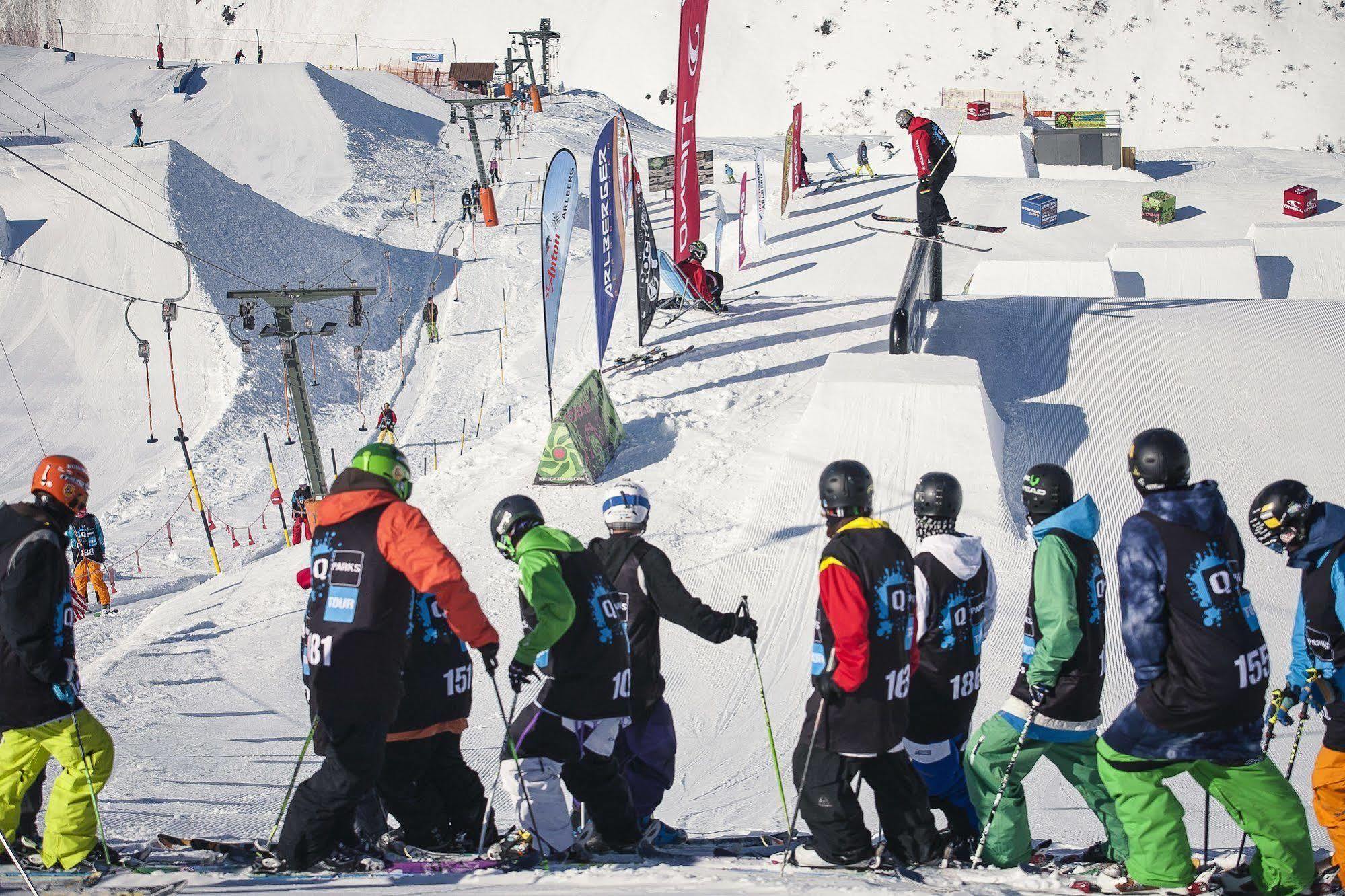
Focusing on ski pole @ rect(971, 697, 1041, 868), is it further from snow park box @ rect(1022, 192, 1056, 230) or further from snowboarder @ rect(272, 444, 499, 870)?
snow park box @ rect(1022, 192, 1056, 230)

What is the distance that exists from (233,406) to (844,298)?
40.4 feet

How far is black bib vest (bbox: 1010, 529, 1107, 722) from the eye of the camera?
3.94 meters

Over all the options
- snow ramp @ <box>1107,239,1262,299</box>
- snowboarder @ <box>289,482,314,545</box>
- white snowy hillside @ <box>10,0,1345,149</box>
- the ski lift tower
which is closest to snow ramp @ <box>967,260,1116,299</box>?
snow ramp @ <box>1107,239,1262,299</box>

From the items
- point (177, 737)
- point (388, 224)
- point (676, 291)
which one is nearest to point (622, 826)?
point (177, 737)

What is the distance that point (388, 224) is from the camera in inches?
1262

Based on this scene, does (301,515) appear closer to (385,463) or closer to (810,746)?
(385,463)

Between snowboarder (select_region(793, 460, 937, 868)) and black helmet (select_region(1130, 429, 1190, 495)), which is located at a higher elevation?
black helmet (select_region(1130, 429, 1190, 495))

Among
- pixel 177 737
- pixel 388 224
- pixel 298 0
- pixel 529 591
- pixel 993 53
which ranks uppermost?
pixel 298 0

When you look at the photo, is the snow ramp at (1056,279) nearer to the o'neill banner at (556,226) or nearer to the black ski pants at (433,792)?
the o'neill banner at (556,226)

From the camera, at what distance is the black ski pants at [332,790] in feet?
12.9

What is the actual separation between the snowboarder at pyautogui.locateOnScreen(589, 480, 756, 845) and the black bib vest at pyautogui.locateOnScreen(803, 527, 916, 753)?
571mm

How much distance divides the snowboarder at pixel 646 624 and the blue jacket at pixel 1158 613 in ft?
4.89

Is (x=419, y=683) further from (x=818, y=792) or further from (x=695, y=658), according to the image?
(x=695, y=658)

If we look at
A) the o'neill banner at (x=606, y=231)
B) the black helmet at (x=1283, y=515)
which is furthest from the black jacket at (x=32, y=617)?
the o'neill banner at (x=606, y=231)
